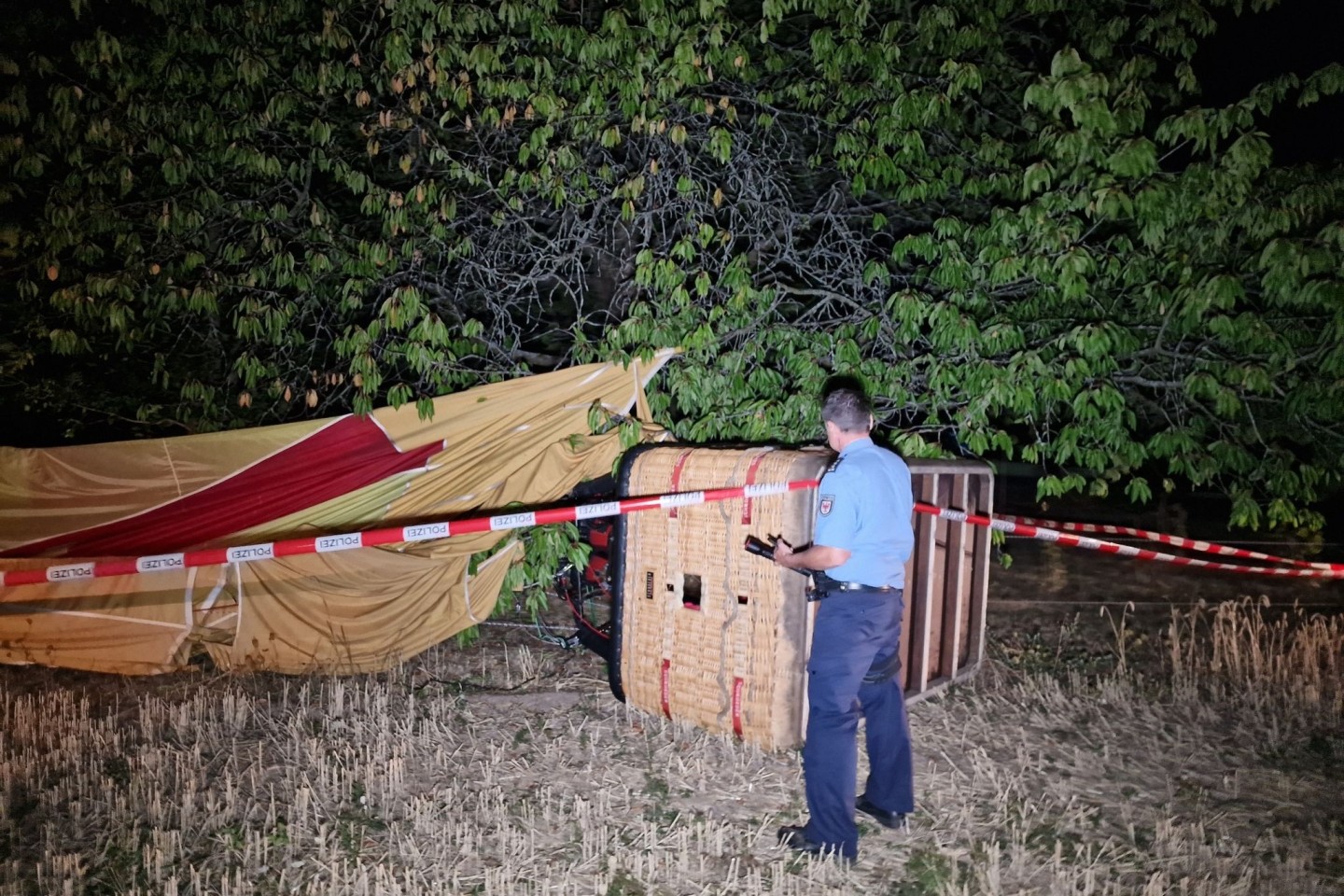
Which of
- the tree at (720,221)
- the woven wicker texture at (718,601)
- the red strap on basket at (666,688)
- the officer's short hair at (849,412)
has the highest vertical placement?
the tree at (720,221)

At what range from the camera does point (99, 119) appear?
6.71m

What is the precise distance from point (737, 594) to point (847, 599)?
1.02 meters

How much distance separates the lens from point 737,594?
4.92m

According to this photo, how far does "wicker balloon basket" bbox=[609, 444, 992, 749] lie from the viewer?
475cm

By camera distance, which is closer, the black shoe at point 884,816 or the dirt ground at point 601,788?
the dirt ground at point 601,788

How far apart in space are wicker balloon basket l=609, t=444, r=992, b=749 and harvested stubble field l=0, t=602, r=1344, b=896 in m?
0.29

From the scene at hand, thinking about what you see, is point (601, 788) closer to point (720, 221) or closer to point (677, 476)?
point (677, 476)

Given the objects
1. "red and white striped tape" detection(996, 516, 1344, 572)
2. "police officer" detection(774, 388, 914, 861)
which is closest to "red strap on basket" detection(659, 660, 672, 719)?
"police officer" detection(774, 388, 914, 861)

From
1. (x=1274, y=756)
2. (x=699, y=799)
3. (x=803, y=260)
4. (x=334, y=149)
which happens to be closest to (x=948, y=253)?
(x=803, y=260)

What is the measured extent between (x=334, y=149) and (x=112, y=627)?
3.67m

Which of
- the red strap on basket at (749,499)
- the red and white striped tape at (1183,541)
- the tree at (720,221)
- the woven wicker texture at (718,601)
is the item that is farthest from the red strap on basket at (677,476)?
the red and white striped tape at (1183,541)

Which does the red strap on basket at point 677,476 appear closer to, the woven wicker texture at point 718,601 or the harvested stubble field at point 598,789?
the woven wicker texture at point 718,601

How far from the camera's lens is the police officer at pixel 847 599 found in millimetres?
3889

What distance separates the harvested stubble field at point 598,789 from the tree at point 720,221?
1706 millimetres
